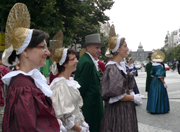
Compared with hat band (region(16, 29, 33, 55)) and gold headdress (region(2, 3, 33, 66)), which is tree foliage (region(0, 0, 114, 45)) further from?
hat band (region(16, 29, 33, 55))

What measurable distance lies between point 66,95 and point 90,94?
1.02 metres

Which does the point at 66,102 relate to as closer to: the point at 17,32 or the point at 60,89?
the point at 60,89

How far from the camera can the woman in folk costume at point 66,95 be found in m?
2.01

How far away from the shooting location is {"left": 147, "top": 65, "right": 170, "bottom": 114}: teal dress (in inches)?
249

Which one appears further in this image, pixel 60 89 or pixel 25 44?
pixel 60 89

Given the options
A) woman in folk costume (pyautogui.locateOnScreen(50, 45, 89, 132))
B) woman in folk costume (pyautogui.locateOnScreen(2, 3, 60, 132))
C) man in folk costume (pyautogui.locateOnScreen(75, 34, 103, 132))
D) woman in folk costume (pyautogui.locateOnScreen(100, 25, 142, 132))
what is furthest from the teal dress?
woman in folk costume (pyautogui.locateOnScreen(2, 3, 60, 132))

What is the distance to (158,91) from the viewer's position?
21.4ft

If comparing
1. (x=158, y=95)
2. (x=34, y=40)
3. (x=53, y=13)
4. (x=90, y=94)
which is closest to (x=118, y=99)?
(x=90, y=94)

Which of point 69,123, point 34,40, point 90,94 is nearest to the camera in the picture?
point 34,40

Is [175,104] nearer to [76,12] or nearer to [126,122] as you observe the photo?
[126,122]

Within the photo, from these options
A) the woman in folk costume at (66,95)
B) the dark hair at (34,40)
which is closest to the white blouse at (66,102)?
the woman in folk costume at (66,95)

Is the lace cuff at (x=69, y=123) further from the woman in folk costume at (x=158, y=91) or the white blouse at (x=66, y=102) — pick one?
the woman in folk costume at (x=158, y=91)

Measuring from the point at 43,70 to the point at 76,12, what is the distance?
11765 mm

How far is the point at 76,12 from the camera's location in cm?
1154
